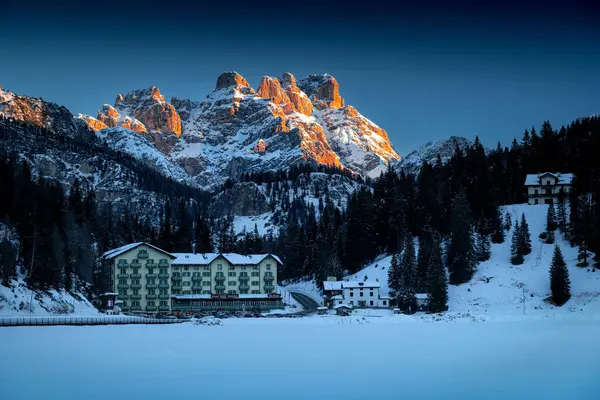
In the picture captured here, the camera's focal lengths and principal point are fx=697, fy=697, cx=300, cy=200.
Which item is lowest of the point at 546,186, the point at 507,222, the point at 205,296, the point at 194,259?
the point at 205,296

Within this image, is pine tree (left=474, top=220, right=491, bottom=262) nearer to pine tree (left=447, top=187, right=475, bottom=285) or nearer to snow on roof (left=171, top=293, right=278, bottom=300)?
pine tree (left=447, top=187, right=475, bottom=285)

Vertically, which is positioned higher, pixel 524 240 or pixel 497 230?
pixel 497 230

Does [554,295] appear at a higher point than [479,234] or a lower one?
lower

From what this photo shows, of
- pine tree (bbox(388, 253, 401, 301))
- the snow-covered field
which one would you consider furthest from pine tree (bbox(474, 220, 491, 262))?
the snow-covered field

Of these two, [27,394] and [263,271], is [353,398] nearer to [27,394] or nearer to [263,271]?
[27,394]

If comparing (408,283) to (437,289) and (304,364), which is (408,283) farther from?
(304,364)

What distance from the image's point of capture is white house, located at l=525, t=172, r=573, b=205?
13562 centimetres

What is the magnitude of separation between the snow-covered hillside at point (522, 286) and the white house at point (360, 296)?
4225 mm

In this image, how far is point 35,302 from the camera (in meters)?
88.5

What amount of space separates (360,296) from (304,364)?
71.9 meters

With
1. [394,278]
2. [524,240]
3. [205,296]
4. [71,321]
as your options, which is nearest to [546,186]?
[524,240]

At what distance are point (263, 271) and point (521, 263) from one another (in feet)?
160

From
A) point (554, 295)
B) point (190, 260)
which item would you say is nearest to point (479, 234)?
point (554, 295)

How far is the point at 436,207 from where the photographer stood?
5236 inches
